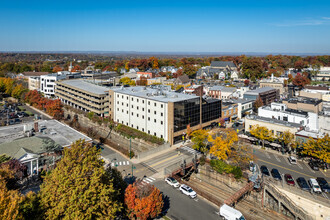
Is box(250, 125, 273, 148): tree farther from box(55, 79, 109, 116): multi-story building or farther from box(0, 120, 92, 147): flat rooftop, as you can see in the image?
box(55, 79, 109, 116): multi-story building

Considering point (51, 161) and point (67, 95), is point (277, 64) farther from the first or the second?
point (51, 161)

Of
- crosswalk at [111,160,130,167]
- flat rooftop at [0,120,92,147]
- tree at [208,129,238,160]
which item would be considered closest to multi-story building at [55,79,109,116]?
flat rooftop at [0,120,92,147]

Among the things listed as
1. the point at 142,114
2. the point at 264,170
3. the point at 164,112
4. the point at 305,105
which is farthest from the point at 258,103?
the point at 142,114

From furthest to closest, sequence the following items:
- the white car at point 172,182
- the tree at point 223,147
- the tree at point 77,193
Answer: the tree at point 223,147 < the white car at point 172,182 < the tree at point 77,193

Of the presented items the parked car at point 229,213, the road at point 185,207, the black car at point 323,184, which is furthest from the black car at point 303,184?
the road at point 185,207

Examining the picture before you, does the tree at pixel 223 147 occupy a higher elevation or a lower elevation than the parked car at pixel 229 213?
higher

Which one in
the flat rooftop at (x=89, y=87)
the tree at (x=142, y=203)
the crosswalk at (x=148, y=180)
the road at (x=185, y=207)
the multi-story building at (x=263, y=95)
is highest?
the flat rooftop at (x=89, y=87)

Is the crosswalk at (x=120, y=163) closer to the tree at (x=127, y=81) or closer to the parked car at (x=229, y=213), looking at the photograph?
the parked car at (x=229, y=213)
